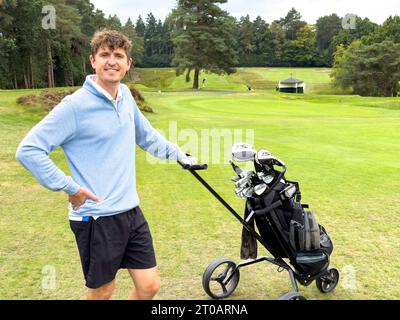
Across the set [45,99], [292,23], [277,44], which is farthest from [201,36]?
[292,23]

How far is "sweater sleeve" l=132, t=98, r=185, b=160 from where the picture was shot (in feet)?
11.1

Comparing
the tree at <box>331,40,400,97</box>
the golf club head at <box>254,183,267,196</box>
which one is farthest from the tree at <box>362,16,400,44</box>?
the golf club head at <box>254,183,267,196</box>

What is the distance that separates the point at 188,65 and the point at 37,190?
5005 cm

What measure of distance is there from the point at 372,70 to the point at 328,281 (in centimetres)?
6038

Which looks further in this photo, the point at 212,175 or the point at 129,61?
the point at 212,175

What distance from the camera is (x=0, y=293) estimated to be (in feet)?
13.4

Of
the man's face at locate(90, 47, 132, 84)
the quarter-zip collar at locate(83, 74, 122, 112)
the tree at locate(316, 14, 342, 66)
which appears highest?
the tree at locate(316, 14, 342, 66)

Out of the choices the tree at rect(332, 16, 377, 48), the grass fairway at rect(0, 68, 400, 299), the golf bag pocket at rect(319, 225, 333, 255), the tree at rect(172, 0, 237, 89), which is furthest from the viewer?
the tree at rect(332, 16, 377, 48)

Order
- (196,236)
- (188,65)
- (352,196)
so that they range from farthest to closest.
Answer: (188,65)
(352,196)
(196,236)

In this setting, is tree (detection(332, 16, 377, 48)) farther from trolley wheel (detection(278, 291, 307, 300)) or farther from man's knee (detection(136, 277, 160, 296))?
man's knee (detection(136, 277, 160, 296))

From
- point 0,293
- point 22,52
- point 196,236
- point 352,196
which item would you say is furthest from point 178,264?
point 22,52

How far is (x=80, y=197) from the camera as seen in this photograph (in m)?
2.69

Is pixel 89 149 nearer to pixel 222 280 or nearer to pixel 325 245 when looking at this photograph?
pixel 222 280

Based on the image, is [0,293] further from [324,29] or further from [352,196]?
[324,29]
